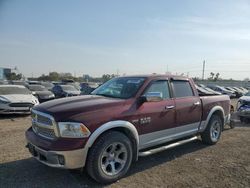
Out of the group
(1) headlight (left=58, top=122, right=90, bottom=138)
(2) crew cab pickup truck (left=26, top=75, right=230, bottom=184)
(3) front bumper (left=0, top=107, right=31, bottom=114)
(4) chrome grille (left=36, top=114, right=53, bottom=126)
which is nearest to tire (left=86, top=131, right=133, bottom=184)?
(2) crew cab pickup truck (left=26, top=75, right=230, bottom=184)

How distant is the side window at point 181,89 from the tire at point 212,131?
113 cm

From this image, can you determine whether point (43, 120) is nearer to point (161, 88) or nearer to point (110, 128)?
point (110, 128)

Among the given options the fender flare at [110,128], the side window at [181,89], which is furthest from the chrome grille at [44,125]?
the side window at [181,89]

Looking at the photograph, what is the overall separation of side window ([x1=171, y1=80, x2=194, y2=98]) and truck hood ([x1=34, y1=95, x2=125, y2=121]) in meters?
1.63

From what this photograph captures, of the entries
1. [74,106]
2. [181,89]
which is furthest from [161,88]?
[74,106]

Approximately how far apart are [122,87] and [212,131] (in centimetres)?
302

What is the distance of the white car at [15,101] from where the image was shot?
35.3 feet

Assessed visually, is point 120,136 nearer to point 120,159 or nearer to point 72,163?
point 120,159

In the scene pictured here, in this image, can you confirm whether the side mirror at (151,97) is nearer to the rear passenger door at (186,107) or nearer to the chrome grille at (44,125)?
the rear passenger door at (186,107)

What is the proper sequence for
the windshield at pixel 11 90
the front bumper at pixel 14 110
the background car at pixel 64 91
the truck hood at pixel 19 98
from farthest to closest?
the background car at pixel 64 91 → the windshield at pixel 11 90 → the truck hood at pixel 19 98 → the front bumper at pixel 14 110

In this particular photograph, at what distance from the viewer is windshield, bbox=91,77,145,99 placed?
5.04 m

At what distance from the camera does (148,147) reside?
5078 millimetres

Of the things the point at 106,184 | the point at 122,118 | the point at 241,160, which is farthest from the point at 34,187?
the point at 241,160

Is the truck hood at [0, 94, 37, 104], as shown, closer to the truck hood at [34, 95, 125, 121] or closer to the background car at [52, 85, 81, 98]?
the truck hood at [34, 95, 125, 121]
